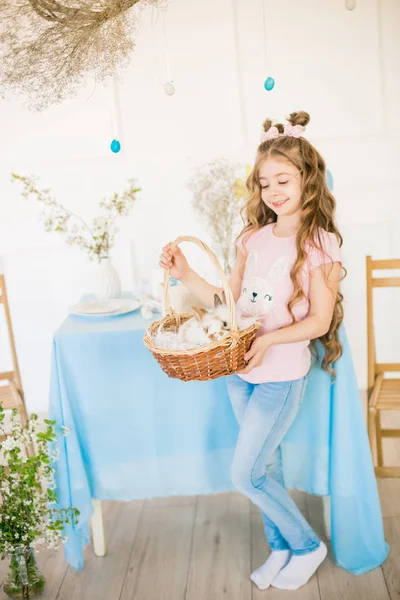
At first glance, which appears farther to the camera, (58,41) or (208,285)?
(58,41)

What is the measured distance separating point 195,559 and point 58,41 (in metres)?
1.71

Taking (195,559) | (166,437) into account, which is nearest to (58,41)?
(166,437)

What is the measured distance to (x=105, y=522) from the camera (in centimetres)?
236

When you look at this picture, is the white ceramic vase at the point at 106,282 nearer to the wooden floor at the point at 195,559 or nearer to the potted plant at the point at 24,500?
the potted plant at the point at 24,500

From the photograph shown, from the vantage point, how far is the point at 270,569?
1.95 meters

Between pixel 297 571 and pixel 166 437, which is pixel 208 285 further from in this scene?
pixel 297 571

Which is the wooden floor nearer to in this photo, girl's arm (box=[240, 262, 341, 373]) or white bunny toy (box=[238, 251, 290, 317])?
girl's arm (box=[240, 262, 341, 373])

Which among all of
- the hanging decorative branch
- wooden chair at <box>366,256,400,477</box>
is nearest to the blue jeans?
wooden chair at <box>366,256,400,477</box>

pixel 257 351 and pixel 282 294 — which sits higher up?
pixel 282 294

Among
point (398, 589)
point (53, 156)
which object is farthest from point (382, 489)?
point (53, 156)

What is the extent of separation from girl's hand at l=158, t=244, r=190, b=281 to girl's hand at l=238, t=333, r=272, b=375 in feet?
1.17

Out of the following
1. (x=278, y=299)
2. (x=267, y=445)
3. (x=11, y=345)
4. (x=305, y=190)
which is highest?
(x=305, y=190)

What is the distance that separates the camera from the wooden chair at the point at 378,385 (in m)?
2.22

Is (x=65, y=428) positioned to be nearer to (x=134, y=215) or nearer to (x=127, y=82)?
(x=134, y=215)
